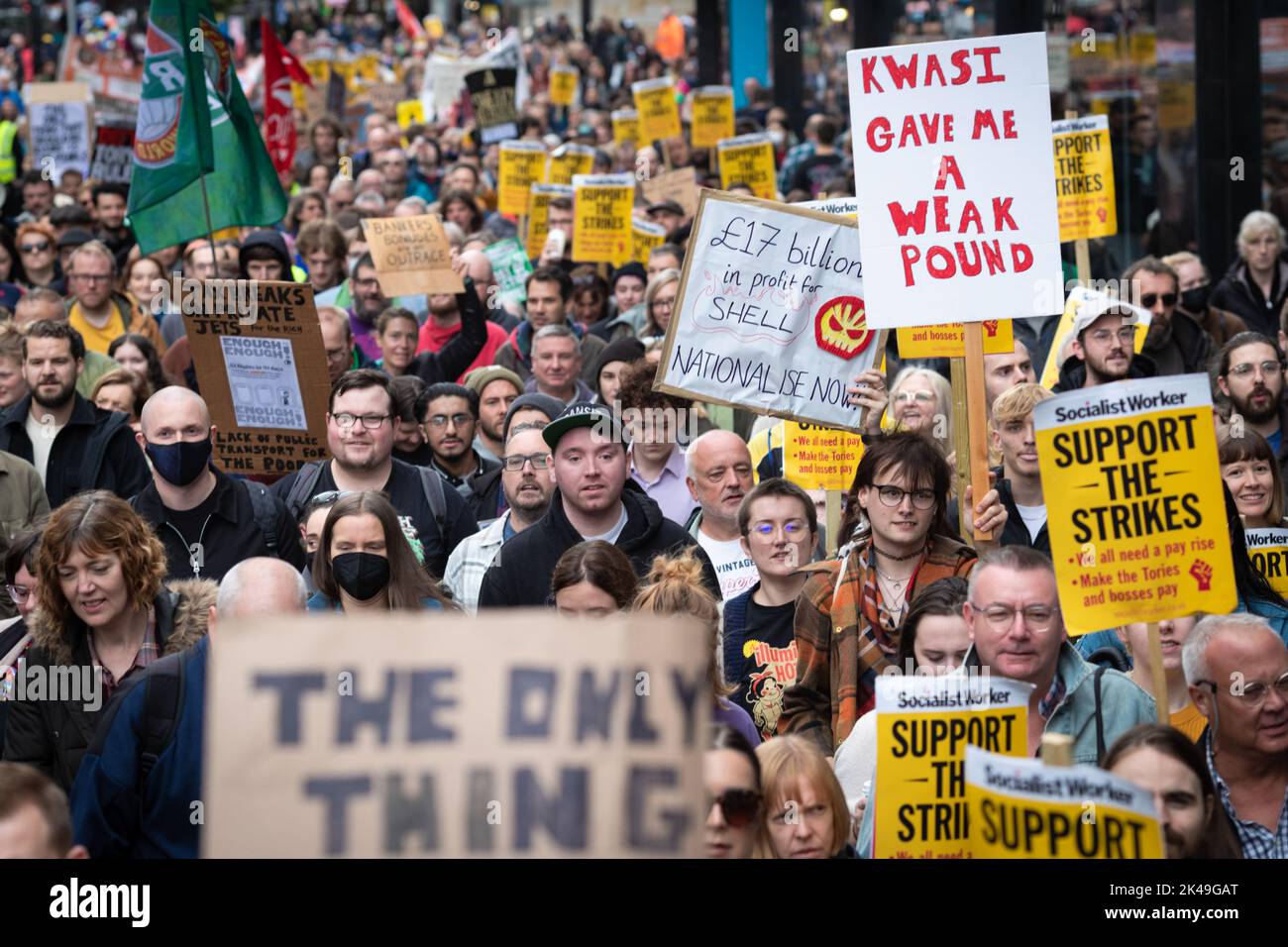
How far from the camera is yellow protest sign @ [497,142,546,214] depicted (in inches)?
663

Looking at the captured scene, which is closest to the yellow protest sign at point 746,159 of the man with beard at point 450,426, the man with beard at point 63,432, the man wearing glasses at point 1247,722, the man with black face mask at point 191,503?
the man with beard at point 450,426

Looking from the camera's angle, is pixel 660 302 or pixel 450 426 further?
pixel 660 302

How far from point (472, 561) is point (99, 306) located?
4969mm

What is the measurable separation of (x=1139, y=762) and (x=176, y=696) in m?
2.25

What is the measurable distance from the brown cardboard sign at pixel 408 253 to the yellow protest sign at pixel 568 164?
5.14 metres

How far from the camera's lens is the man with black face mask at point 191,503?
7.10 meters

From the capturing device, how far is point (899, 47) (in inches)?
252

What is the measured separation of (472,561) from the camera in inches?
288

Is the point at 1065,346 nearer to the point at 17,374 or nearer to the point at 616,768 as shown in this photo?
the point at 17,374

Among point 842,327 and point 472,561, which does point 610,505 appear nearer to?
point 472,561

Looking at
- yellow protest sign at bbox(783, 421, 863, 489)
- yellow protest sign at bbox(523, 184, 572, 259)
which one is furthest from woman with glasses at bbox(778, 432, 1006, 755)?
yellow protest sign at bbox(523, 184, 572, 259)

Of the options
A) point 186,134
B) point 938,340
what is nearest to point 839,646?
point 938,340
